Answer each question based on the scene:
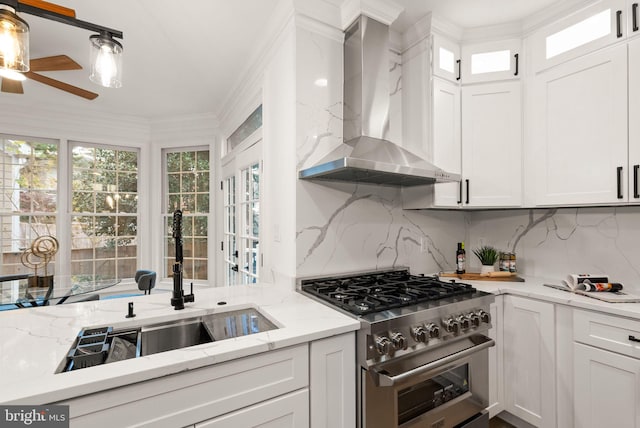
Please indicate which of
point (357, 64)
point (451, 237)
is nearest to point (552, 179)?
point (451, 237)

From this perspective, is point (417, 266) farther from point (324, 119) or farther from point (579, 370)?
point (324, 119)

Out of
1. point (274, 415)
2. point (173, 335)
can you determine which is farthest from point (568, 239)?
point (173, 335)

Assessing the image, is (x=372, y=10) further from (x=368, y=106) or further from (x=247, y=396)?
(x=247, y=396)

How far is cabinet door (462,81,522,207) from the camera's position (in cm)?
208

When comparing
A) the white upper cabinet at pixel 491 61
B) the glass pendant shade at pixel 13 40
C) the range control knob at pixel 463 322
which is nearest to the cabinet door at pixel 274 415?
the range control knob at pixel 463 322

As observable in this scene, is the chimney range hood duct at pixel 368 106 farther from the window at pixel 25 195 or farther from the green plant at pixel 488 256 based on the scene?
the window at pixel 25 195

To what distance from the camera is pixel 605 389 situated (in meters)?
1.49

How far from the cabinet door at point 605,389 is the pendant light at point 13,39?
10.3 feet

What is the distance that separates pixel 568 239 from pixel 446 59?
5.12 ft

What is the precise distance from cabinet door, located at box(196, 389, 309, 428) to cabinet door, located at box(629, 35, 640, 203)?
201 centimetres

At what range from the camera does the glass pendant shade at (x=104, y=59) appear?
1.38m

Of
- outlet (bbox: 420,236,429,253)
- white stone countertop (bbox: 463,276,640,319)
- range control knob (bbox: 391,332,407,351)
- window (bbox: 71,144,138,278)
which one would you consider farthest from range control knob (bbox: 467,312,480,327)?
window (bbox: 71,144,138,278)

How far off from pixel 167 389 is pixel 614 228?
8.53 ft

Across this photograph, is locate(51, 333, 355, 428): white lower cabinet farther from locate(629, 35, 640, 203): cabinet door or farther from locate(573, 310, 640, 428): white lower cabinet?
locate(629, 35, 640, 203): cabinet door
